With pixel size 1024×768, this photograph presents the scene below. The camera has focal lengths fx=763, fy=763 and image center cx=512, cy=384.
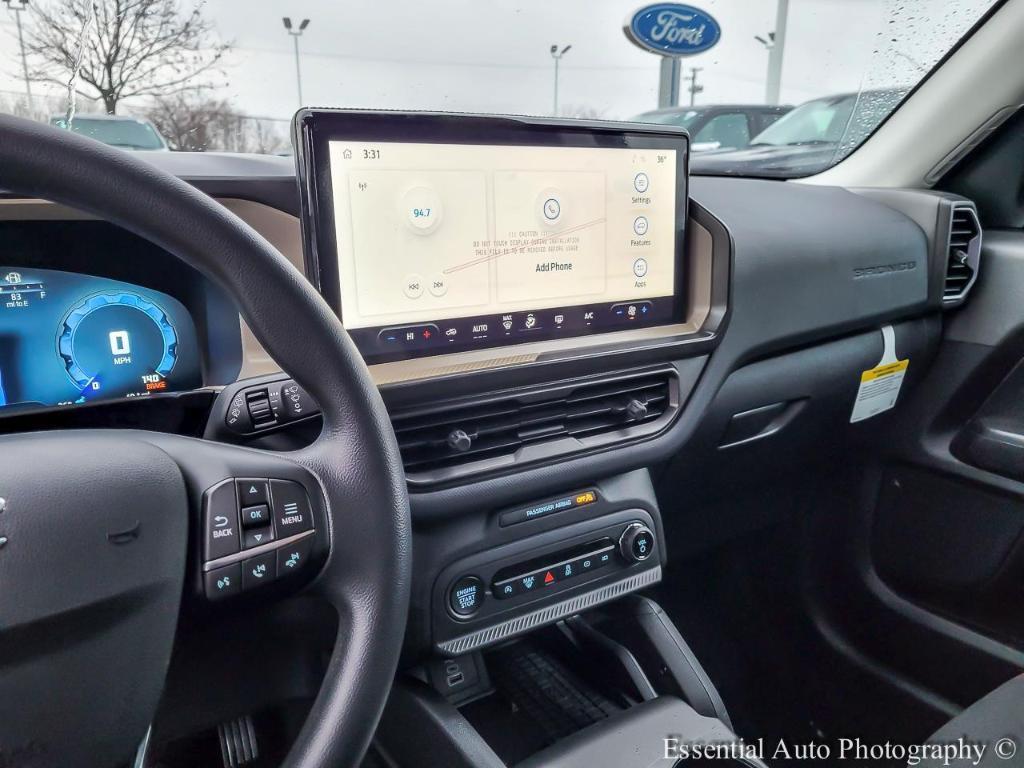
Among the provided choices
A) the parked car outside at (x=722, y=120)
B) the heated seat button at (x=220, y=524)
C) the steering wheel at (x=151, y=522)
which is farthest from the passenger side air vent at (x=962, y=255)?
the heated seat button at (x=220, y=524)

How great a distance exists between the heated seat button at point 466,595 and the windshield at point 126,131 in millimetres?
699

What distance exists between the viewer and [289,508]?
0.67 m

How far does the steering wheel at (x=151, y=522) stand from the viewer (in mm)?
568

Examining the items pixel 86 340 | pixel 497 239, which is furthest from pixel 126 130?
pixel 497 239

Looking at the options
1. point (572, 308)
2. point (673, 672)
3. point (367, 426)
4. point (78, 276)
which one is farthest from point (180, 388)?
point (673, 672)

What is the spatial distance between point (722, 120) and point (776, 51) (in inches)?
7.7

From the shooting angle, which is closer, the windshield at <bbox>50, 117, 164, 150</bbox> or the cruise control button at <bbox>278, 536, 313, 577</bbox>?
the cruise control button at <bbox>278, 536, 313, 577</bbox>

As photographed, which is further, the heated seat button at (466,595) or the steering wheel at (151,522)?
the heated seat button at (466,595)

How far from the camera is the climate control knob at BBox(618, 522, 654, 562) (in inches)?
47.3

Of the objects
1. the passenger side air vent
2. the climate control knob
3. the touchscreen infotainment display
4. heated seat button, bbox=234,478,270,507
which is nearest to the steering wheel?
heated seat button, bbox=234,478,270,507

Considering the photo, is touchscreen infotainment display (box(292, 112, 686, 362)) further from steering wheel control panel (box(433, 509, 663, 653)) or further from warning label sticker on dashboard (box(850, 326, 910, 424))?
warning label sticker on dashboard (box(850, 326, 910, 424))

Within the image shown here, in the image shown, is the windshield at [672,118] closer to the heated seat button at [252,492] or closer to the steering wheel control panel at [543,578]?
the steering wheel control panel at [543,578]

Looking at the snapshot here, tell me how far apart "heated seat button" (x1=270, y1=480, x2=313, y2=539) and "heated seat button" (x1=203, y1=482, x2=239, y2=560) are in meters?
0.03

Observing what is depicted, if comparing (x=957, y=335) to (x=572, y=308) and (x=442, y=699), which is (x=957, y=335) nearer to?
(x=572, y=308)
